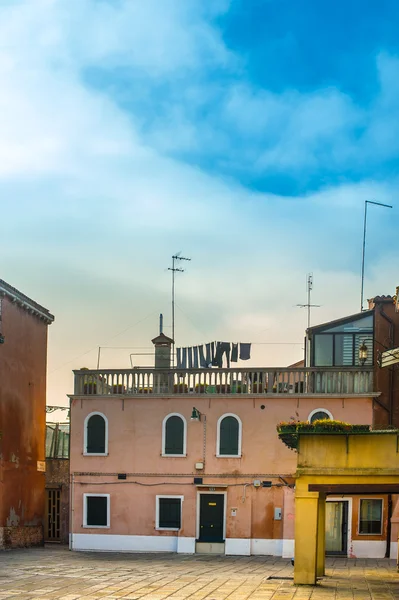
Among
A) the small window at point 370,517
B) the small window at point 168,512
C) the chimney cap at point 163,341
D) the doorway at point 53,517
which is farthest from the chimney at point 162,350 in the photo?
the small window at point 370,517

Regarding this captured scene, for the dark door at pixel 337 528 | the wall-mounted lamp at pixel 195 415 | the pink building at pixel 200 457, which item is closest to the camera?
the dark door at pixel 337 528

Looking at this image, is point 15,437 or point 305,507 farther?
point 15,437

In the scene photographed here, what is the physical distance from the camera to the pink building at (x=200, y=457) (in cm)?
3219

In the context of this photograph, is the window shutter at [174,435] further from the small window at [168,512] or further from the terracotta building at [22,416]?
the terracotta building at [22,416]

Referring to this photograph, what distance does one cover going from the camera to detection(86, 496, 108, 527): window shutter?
33.4 m

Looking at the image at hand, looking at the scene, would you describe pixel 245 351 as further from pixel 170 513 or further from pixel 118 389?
pixel 170 513

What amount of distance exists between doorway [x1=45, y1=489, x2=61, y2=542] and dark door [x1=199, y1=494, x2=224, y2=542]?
8.24 m

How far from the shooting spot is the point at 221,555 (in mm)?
32219

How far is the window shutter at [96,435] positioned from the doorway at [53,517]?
→ 5543 mm

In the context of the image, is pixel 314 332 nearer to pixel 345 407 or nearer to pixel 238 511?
pixel 345 407

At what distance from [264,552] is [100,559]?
593 centimetres

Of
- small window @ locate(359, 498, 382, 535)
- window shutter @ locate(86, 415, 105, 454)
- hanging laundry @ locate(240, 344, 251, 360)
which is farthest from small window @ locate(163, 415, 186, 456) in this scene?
small window @ locate(359, 498, 382, 535)

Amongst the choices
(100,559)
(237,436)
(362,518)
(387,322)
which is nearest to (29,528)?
(100,559)

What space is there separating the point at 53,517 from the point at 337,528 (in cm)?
1276
